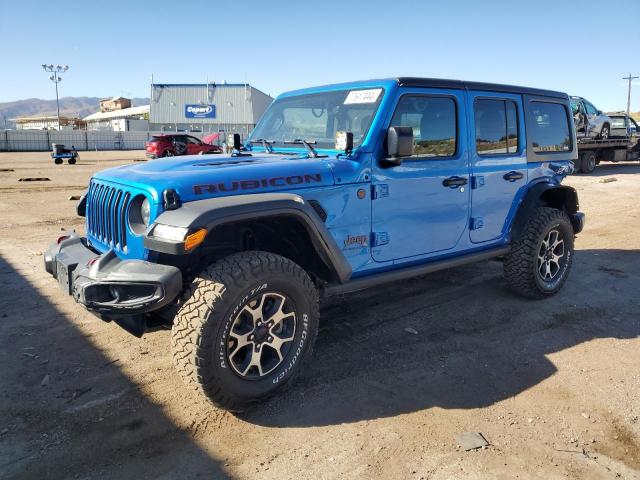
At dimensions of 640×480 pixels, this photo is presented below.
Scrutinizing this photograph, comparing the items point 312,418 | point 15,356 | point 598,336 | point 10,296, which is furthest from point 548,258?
point 10,296

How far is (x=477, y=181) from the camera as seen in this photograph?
434 centimetres

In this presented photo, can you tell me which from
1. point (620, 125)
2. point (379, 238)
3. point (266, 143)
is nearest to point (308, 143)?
point (266, 143)

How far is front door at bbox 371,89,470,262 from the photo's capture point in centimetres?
369

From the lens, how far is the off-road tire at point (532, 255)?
4812 mm

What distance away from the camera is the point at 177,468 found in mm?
2547

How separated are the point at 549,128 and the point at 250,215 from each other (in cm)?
377

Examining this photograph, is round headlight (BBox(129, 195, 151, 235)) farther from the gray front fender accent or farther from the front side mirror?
the front side mirror

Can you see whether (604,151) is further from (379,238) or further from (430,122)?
(379,238)

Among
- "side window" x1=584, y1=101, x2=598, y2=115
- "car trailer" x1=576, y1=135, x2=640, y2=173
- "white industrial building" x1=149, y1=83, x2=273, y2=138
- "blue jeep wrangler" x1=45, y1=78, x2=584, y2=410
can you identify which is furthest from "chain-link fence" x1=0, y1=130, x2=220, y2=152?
"blue jeep wrangler" x1=45, y1=78, x2=584, y2=410

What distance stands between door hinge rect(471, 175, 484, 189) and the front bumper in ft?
8.89

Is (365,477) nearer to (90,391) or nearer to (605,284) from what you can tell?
(90,391)

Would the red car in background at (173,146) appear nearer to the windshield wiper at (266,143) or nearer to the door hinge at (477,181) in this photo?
the windshield wiper at (266,143)

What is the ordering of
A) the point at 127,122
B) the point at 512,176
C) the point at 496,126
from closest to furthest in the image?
the point at 496,126
the point at 512,176
the point at 127,122

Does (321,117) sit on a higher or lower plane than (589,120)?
lower
